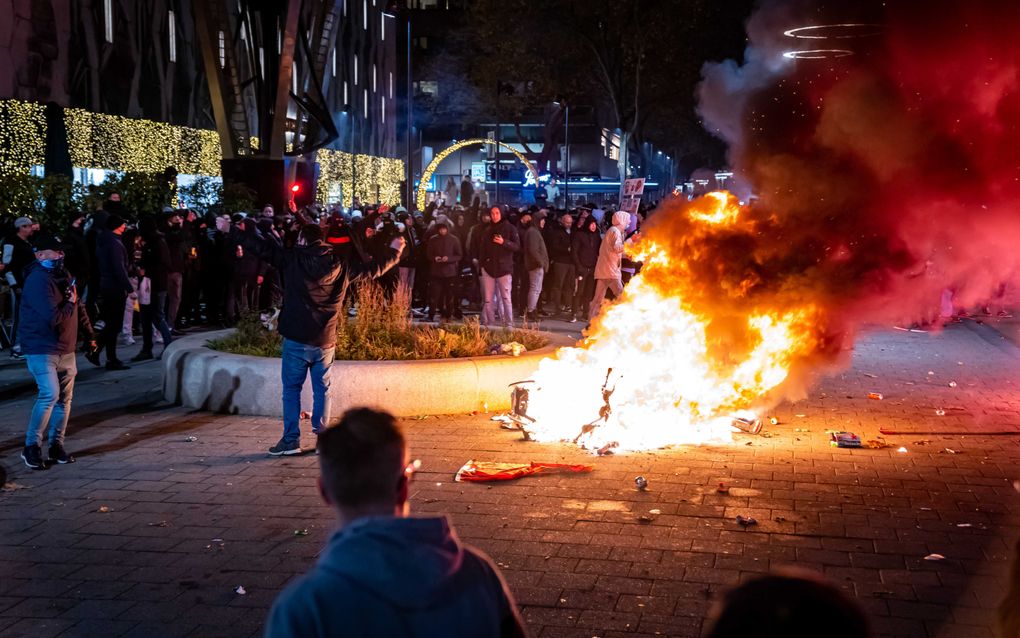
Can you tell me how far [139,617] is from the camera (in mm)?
5449

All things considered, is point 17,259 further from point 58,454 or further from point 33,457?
point 33,457

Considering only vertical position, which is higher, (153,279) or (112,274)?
(112,274)

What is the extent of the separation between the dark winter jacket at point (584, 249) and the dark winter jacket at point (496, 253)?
2.82 m

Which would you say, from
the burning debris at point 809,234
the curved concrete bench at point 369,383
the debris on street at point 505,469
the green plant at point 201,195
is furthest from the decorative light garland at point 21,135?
the debris on street at point 505,469

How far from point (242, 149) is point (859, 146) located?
16328mm

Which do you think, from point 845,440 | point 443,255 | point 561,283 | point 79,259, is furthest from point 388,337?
point 561,283

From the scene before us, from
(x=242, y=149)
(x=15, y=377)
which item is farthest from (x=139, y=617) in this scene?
(x=242, y=149)

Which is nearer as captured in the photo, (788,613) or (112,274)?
(788,613)

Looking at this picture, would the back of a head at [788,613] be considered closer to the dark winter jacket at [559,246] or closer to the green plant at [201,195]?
the dark winter jacket at [559,246]

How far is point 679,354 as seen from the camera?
9.98 meters

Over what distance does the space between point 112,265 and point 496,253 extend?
594 centimetres

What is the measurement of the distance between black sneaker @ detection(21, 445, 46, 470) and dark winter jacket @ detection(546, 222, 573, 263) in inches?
500

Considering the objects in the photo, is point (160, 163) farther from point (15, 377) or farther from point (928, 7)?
point (928, 7)

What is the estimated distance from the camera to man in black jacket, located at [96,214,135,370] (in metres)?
13.0
